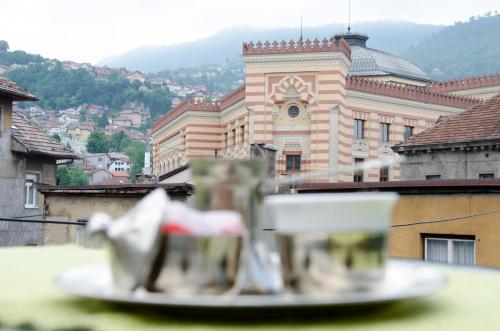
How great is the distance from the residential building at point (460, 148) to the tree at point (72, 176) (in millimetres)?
78404

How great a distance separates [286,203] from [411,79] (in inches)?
1921

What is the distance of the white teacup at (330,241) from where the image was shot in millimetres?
1655

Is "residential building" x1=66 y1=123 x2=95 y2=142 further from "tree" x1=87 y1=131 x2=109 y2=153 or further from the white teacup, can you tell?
the white teacup

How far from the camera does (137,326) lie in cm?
142

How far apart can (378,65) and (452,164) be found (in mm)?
26924

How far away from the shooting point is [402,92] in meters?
38.5

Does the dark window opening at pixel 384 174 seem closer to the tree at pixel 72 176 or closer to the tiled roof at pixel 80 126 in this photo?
the tree at pixel 72 176

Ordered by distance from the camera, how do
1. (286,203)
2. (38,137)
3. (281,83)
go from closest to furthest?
(286,203), (38,137), (281,83)

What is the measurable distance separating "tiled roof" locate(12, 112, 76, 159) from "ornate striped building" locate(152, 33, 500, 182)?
4.78 metres

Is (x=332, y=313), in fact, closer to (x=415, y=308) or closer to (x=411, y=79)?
(x=415, y=308)

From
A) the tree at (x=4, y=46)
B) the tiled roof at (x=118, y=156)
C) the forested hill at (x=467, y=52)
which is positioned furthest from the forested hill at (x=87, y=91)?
the forested hill at (x=467, y=52)

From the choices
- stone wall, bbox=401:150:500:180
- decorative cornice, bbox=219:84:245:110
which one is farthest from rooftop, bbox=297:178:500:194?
decorative cornice, bbox=219:84:245:110

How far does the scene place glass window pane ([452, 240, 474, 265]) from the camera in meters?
14.1

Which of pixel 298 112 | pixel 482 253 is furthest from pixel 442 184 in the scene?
pixel 298 112
